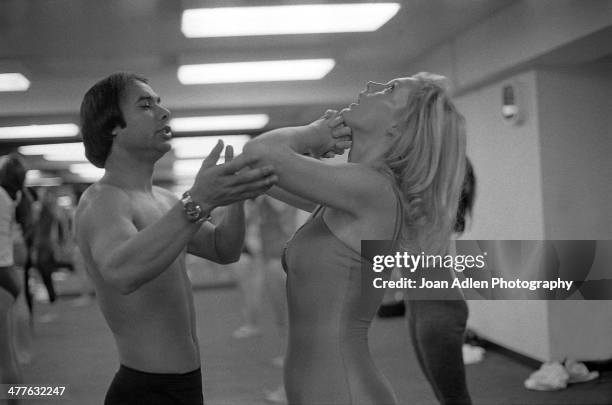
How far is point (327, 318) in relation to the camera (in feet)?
3.29

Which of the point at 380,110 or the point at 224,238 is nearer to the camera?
the point at 380,110

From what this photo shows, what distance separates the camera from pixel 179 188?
156cm

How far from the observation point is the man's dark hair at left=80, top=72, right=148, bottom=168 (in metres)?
1.16

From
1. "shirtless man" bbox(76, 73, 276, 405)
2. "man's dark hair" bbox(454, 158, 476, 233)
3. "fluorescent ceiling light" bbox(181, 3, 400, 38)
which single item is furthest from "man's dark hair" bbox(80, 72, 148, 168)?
"man's dark hair" bbox(454, 158, 476, 233)

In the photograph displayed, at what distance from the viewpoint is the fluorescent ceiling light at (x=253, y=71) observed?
1.72m

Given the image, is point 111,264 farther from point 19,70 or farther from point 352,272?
point 19,70

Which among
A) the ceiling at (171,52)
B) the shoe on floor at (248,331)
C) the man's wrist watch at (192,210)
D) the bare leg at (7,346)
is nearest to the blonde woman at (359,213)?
the man's wrist watch at (192,210)

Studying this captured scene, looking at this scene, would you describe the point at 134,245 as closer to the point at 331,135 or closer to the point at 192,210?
the point at 192,210

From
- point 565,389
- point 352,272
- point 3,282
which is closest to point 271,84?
point 3,282

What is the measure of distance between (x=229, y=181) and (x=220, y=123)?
0.80 meters

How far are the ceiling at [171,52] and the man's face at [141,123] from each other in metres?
0.39

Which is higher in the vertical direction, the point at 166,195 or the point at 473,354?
the point at 166,195

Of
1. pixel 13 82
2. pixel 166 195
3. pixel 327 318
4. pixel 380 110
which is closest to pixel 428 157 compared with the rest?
pixel 380 110

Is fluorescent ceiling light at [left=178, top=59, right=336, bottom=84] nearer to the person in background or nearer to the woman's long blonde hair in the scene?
the person in background
